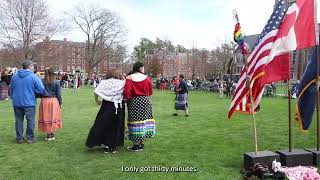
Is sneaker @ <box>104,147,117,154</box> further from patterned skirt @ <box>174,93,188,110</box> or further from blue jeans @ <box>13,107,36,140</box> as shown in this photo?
patterned skirt @ <box>174,93,188,110</box>

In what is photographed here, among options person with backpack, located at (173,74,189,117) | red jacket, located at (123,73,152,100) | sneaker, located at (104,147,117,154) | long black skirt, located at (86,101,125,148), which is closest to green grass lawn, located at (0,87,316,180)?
sneaker, located at (104,147,117,154)

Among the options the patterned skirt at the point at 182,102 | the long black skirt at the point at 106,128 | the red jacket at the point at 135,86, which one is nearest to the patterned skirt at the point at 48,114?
the long black skirt at the point at 106,128

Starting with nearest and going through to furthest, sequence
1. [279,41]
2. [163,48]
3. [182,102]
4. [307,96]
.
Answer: [279,41] → [307,96] → [182,102] → [163,48]

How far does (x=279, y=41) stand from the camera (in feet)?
19.5

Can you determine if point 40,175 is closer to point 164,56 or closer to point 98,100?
point 98,100

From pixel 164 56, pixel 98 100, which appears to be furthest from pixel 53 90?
pixel 164 56

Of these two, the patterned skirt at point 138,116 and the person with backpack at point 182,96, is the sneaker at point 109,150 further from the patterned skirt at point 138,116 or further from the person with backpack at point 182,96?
the person with backpack at point 182,96

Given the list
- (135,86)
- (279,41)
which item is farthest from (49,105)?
(279,41)

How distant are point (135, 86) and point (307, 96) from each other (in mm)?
3218

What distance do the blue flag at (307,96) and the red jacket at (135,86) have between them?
9.63ft

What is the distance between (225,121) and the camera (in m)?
12.7

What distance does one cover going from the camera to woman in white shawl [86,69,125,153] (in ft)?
24.7

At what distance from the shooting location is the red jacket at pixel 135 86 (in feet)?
24.4

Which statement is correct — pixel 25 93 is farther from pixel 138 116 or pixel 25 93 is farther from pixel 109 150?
pixel 138 116
